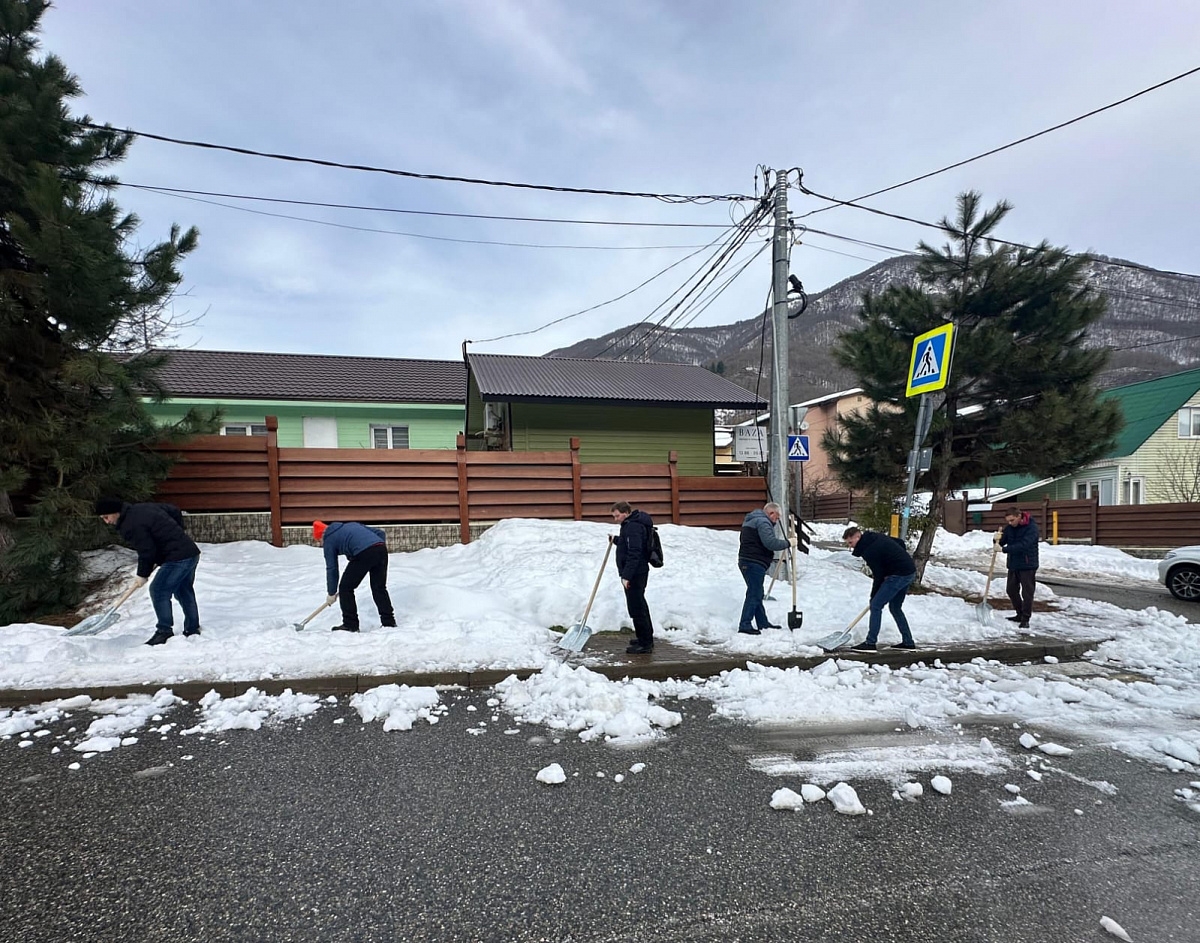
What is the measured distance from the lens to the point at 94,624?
5.97 m

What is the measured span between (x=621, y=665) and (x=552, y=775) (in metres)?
2.28

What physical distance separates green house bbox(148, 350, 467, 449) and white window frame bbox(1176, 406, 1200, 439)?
28884 mm

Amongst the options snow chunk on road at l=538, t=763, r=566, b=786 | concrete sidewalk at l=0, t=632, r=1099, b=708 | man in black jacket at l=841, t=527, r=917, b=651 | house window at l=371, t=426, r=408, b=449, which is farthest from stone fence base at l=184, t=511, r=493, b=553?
house window at l=371, t=426, r=408, b=449

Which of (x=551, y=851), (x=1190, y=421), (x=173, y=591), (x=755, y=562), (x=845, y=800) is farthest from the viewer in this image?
(x=1190, y=421)

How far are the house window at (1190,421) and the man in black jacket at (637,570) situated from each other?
29.7m

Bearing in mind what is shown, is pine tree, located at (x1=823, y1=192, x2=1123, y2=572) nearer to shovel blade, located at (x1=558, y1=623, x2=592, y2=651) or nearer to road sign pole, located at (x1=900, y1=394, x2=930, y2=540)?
road sign pole, located at (x1=900, y1=394, x2=930, y2=540)

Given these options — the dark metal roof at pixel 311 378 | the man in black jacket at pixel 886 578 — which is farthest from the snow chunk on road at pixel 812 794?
the dark metal roof at pixel 311 378

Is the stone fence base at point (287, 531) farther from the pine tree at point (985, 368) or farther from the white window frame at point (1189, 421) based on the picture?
the white window frame at point (1189, 421)

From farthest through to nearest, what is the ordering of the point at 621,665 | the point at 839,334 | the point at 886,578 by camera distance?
the point at 839,334, the point at 886,578, the point at 621,665

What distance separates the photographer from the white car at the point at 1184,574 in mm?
10750

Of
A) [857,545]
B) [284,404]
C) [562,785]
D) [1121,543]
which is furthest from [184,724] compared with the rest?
[1121,543]

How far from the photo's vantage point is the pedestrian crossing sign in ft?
24.3

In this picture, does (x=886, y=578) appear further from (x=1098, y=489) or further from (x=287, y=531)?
(x=1098, y=489)

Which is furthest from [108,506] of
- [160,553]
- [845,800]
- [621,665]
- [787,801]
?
[845,800]
